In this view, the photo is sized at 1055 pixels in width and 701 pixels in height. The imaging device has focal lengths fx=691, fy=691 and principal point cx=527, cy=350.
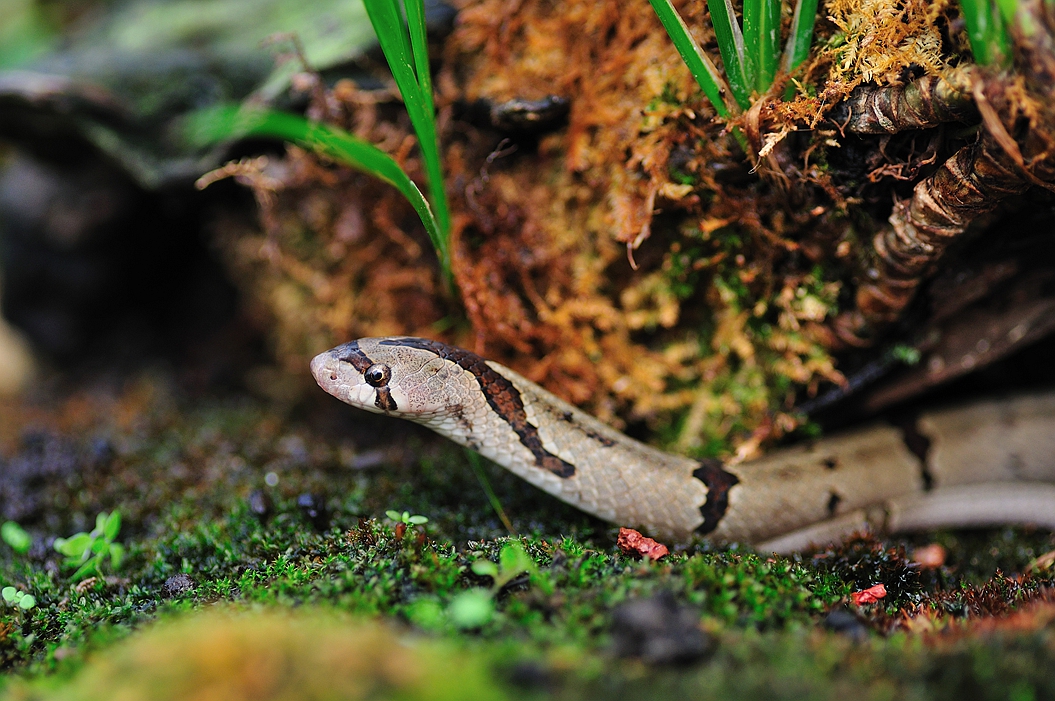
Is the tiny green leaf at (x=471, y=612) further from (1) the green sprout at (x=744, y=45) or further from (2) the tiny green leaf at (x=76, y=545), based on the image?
(1) the green sprout at (x=744, y=45)

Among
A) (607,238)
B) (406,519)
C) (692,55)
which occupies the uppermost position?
(692,55)

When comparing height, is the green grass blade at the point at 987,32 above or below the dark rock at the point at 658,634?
above

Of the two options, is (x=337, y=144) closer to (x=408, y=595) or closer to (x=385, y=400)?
(x=385, y=400)

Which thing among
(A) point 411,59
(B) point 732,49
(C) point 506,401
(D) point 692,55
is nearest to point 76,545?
(C) point 506,401

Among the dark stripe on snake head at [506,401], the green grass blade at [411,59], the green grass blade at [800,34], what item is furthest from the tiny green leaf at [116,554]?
the green grass blade at [800,34]

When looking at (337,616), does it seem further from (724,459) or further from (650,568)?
(724,459)

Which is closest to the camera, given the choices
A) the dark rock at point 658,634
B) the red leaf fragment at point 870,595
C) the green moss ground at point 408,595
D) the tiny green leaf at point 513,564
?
the green moss ground at point 408,595

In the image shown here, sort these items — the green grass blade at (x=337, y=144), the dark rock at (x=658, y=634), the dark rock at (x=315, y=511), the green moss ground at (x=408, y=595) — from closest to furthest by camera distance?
the green moss ground at (x=408, y=595) → the dark rock at (x=658, y=634) → the green grass blade at (x=337, y=144) → the dark rock at (x=315, y=511)
